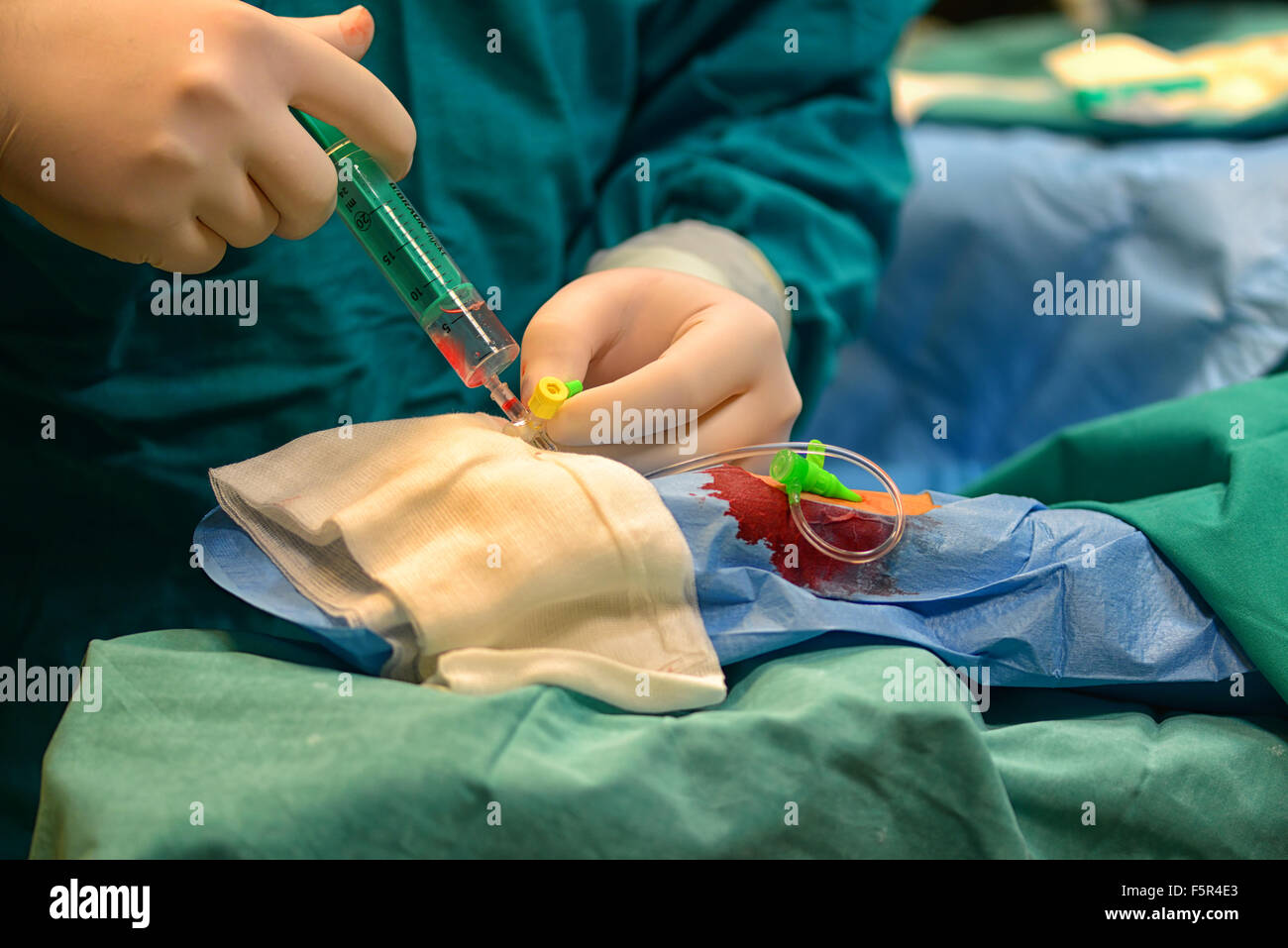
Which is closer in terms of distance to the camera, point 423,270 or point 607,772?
point 607,772

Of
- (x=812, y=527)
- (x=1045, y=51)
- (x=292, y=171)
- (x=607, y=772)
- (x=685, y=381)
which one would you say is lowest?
(x=607, y=772)

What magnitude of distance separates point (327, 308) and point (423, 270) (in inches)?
6.0

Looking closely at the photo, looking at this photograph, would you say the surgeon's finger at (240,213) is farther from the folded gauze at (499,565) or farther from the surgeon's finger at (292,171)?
the folded gauze at (499,565)

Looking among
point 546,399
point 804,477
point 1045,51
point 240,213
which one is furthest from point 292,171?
point 1045,51

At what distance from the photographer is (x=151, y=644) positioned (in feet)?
1.81

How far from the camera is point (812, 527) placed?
61 cm

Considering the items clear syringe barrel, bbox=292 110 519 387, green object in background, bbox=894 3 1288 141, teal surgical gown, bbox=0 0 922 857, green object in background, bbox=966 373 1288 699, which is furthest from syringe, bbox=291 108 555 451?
green object in background, bbox=894 3 1288 141

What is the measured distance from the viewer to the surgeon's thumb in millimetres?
623

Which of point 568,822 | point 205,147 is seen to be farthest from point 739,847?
point 205,147

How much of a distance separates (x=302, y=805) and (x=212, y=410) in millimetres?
413

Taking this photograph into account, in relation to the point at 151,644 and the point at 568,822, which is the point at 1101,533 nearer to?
the point at 568,822

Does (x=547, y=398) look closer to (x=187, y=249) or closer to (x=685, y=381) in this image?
(x=685, y=381)

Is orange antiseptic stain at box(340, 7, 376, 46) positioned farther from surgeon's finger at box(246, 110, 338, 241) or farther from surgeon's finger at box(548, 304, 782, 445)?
surgeon's finger at box(548, 304, 782, 445)

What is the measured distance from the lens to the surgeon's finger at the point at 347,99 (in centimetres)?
57
